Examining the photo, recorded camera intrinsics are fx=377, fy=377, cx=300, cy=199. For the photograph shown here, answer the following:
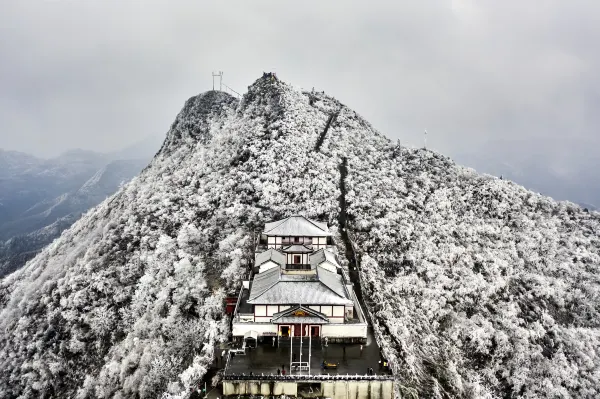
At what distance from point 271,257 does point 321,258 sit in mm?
5910

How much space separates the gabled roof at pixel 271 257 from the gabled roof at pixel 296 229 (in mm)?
3534

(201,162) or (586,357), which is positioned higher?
(201,162)

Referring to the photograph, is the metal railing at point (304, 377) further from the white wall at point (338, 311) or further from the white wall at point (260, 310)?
the white wall at point (260, 310)

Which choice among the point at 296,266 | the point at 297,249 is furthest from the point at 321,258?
the point at 297,249

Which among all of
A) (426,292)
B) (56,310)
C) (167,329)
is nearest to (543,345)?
(426,292)

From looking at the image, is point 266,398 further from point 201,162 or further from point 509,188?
point 509,188

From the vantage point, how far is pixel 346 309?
1459 inches

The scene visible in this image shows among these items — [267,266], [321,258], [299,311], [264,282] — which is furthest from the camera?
[321,258]

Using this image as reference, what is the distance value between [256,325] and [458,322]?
87.9ft

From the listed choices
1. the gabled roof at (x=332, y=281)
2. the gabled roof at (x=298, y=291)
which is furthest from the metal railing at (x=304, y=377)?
the gabled roof at (x=332, y=281)

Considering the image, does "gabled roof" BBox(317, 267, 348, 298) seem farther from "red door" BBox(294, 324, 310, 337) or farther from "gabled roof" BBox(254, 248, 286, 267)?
"gabled roof" BBox(254, 248, 286, 267)

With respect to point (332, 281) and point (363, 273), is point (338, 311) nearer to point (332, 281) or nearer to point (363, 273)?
point (332, 281)

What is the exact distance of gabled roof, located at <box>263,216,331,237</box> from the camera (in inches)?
1938

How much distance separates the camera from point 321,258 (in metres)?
44.6
